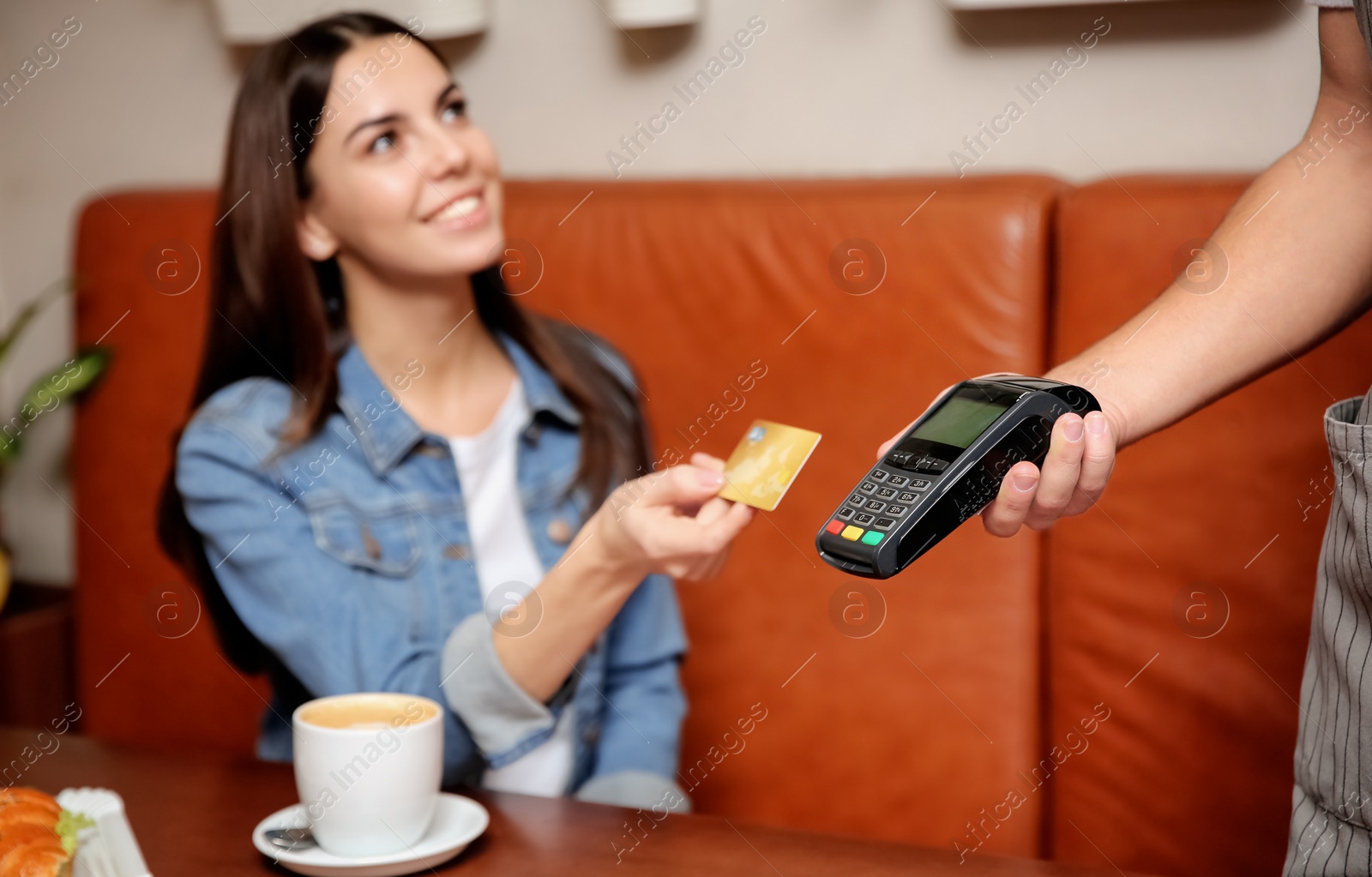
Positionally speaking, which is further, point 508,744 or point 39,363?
point 39,363

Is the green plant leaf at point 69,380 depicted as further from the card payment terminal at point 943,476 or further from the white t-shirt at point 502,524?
the card payment terminal at point 943,476

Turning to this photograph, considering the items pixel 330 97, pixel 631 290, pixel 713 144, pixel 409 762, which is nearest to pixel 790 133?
pixel 713 144

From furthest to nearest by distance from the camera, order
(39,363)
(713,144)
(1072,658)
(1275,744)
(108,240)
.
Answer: (39,363) → (108,240) → (713,144) → (1072,658) → (1275,744)

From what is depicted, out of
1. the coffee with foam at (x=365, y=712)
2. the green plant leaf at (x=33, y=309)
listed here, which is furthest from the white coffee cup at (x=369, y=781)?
the green plant leaf at (x=33, y=309)

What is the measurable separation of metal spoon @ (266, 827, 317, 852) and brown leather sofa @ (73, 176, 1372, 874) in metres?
0.55

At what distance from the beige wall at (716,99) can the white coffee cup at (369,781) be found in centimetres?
100

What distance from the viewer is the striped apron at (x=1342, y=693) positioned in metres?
0.57

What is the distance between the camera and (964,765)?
49.5 inches

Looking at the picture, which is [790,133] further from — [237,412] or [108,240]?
[108,240]

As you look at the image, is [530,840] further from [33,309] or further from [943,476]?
[33,309]

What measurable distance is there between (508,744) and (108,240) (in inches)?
42.9

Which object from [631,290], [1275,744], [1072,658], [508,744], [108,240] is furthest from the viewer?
[108,240]

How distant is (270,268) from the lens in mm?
1192

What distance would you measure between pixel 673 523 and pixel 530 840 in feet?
0.76
